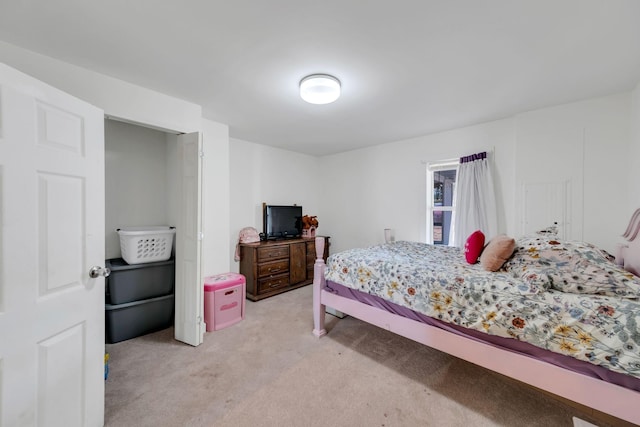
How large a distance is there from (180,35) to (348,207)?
12.0ft

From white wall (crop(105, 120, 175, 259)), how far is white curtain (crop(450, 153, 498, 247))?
3938mm

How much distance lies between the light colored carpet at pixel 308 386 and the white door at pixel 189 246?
0.70 ft

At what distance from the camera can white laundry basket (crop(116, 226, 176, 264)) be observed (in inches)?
99.9

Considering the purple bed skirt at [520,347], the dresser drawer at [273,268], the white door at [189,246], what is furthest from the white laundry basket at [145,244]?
the purple bed skirt at [520,347]

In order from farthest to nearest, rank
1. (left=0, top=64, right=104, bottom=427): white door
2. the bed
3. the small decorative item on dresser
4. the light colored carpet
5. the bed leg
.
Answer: the small decorative item on dresser, the bed leg, the light colored carpet, the bed, (left=0, top=64, right=104, bottom=427): white door

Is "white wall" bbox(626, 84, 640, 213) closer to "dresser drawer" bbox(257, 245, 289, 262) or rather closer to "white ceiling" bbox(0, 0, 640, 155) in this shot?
"white ceiling" bbox(0, 0, 640, 155)

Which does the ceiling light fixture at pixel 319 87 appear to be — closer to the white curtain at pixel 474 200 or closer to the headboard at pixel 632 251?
the white curtain at pixel 474 200

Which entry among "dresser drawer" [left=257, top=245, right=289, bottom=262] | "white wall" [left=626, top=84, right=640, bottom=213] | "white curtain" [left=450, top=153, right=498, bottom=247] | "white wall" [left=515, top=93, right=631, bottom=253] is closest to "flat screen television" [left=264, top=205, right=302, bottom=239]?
"dresser drawer" [left=257, top=245, right=289, bottom=262]

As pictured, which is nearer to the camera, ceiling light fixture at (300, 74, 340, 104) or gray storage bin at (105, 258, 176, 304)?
ceiling light fixture at (300, 74, 340, 104)

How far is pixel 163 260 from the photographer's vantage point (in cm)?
276

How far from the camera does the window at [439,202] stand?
3.72 meters

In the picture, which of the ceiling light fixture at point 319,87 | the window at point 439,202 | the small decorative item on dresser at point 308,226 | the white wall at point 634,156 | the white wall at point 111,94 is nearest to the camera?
the white wall at point 111,94

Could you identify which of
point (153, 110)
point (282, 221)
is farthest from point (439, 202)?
point (153, 110)

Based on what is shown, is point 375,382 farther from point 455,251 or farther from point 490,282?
point 455,251
